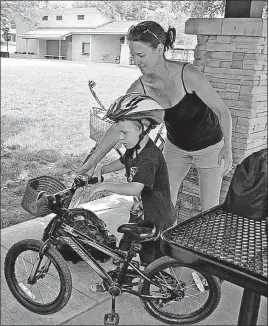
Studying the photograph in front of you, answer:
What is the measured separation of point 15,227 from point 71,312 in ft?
4.75

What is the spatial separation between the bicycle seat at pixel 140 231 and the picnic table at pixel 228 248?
1.16m

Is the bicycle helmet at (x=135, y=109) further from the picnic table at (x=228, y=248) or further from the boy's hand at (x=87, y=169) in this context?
the picnic table at (x=228, y=248)

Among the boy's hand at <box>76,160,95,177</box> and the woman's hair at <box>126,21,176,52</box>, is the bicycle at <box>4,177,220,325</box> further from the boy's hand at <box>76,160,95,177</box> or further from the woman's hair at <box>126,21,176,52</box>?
the woman's hair at <box>126,21,176,52</box>

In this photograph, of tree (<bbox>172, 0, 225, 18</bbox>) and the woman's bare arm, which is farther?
tree (<bbox>172, 0, 225, 18</bbox>)

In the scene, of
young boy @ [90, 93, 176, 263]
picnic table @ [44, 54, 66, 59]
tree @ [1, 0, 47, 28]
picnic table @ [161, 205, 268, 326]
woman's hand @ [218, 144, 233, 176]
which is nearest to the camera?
picnic table @ [161, 205, 268, 326]

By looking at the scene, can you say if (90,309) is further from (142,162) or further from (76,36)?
(76,36)

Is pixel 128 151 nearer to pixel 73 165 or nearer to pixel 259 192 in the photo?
pixel 259 192

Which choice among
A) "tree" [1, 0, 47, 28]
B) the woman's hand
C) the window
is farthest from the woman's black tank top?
the window

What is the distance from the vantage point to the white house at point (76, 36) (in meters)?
27.4

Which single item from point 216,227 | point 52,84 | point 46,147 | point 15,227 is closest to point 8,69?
point 52,84

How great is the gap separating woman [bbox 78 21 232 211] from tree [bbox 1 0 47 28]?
577 inches

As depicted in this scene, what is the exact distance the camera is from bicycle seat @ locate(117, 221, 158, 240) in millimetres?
2461

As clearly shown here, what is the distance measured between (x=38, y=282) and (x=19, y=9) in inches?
633

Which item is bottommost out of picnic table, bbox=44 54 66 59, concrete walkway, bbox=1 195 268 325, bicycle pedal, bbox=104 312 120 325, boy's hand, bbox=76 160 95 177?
concrete walkway, bbox=1 195 268 325
